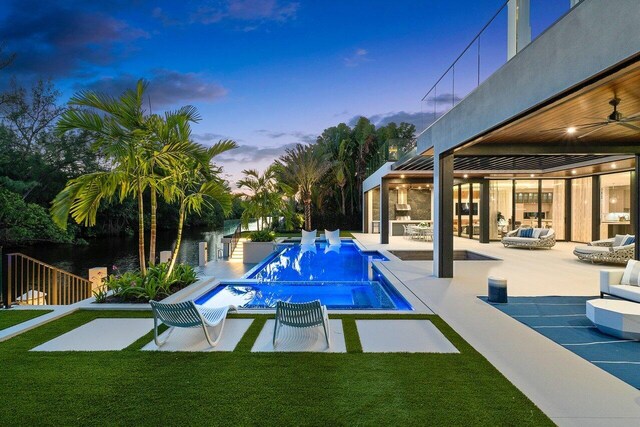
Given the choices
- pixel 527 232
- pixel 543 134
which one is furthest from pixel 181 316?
pixel 527 232

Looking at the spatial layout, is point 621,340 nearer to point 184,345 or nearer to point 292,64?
point 184,345

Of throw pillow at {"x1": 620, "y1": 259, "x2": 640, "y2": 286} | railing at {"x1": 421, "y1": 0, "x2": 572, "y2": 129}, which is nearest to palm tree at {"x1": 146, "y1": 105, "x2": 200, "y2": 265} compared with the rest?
railing at {"x1": 421, "y1": 0, "x2": 572, "y2": 129}

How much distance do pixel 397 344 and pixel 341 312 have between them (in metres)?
1.58

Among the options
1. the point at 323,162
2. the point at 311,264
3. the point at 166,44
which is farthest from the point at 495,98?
the point at 323,162

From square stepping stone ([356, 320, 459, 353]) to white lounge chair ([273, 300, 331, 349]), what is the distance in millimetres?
620

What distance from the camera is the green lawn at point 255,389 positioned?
2.86 meters

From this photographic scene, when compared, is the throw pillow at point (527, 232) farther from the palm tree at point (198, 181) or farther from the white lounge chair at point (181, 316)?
the white lounge chair at point (181, 316)

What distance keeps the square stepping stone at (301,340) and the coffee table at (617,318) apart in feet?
Result: 11.3

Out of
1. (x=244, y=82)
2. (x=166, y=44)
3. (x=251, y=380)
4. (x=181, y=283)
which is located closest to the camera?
(x=251, y=380)

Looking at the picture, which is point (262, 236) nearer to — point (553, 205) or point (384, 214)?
point (384, 214)

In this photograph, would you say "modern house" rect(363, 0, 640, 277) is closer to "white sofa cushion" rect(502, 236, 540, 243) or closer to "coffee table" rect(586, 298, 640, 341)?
"white sofa cushion" rect(502, 236, 540, 243)

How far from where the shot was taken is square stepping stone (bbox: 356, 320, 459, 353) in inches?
169

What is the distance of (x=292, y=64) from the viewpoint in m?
21.0

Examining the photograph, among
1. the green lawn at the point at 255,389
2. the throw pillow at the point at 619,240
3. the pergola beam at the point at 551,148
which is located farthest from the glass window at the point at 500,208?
the green lawn at the point at 255,389
